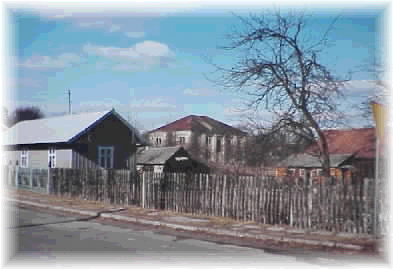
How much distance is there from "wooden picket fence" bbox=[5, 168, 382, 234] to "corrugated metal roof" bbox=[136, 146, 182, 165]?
2937 cm

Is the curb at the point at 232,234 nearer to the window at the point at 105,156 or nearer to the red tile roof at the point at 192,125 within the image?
the window at the point at 105,156

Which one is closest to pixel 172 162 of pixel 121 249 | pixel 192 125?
pixel 192 125

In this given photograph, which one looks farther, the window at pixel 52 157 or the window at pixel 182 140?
the window at pixel 182 140

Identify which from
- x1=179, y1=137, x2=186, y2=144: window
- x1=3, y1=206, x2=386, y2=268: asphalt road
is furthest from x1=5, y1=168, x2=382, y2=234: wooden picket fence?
x1=179, y1=137, x2=186, y2=144: window

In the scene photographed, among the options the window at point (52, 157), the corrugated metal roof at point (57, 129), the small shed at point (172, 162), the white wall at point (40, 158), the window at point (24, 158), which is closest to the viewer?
the white wall at point (40, 158)

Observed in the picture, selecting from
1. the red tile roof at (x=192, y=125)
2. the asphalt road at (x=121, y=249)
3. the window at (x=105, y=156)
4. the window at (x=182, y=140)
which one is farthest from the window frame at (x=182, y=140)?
the asphalt road at (x=121, y=249)

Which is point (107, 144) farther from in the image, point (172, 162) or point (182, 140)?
point (182, 140)

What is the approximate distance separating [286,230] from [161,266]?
200 inches

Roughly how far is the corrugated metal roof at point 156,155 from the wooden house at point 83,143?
57.9 feet

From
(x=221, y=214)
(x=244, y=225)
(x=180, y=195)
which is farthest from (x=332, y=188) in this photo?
(x=180, y=195)

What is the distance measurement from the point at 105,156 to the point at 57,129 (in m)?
3.82

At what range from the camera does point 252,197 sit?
47.5 ft

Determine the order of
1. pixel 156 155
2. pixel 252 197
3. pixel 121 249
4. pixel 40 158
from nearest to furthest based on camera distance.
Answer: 1. pixel 121 249
2. pixel 252 197
3. pixel 40 158
4. pixel 156 155

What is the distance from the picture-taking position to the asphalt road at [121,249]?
8898 millimetres
